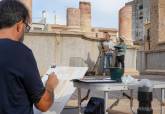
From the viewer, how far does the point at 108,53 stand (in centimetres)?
2189

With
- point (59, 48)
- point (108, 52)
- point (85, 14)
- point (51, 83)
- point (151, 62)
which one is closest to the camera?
point (51, 83)

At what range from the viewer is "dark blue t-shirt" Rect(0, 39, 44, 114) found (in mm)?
2742

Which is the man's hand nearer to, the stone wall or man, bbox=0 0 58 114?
man, bbox=0 0 58 114

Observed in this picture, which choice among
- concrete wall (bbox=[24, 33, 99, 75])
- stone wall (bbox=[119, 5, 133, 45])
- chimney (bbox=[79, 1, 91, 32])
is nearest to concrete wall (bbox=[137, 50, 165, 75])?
stone wall (bbox=[119, 5, 133, 45])

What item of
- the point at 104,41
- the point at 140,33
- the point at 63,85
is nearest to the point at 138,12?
the point at 140,33

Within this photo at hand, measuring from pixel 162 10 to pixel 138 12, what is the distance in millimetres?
62087

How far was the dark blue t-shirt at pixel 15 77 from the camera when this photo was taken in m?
2.74

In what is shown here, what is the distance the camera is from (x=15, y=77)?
2.75m

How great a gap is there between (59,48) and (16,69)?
56.2 feet

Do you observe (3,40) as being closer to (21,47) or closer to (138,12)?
(21,47)

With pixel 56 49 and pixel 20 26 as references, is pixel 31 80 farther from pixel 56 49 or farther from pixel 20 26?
pixel 56 49

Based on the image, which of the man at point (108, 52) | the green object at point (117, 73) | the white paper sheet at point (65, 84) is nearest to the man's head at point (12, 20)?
the green object at point (117, 73)

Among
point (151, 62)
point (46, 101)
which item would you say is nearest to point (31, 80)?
point (46, 101)

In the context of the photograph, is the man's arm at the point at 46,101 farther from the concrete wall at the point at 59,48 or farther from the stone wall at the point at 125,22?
the stone wall at the point at 125,22
